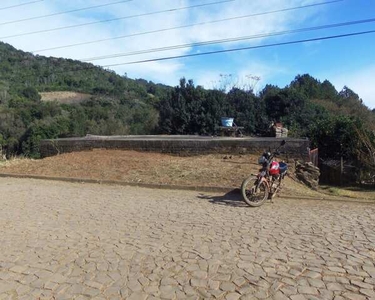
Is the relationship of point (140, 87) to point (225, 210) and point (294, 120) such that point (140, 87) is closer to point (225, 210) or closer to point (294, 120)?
point (294, 120)

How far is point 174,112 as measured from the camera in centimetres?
2697

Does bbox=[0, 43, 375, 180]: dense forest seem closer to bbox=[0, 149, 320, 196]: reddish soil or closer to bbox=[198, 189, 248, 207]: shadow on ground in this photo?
bbox=[0, 149, 320, 196]: reddish soil

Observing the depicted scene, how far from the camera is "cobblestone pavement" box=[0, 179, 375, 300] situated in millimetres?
3699

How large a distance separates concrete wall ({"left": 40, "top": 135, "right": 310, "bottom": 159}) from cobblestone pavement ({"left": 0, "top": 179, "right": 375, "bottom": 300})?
117 inches

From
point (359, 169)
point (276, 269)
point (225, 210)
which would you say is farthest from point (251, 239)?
point (359, 169)

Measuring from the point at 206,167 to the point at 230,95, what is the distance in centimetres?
1964

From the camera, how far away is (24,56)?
57.9 metres

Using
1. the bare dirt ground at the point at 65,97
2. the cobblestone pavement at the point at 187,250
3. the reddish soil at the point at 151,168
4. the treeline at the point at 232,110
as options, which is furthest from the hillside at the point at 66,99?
the cobblestone pavement at the point at 187,250

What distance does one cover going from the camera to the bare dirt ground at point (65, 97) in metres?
56.2

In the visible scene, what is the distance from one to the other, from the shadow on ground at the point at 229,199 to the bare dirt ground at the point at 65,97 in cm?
5023

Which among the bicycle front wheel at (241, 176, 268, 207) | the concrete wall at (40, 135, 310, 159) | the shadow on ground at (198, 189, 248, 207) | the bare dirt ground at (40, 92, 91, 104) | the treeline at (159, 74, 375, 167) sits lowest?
the shadow on ground at (198, 189, 248, 207)

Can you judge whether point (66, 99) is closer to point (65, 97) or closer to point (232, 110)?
point (65, 97)

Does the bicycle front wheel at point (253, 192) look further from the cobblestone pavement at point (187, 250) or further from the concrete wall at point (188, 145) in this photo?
the concrete wall at point (188, 145)

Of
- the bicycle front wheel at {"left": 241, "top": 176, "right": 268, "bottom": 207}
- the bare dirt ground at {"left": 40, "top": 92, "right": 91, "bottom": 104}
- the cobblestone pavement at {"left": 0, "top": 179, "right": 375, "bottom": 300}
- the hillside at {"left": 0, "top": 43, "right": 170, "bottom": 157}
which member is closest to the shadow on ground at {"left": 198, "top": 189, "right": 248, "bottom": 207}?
the cobblestone pavement at {"left": 0, "top": 179, "right": 375, "bottom": 300}
